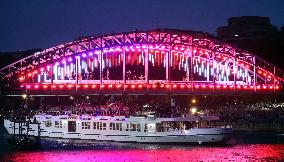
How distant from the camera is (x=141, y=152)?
65312 mm

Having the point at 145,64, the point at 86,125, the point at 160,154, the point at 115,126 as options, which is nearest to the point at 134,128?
the point at 115,126

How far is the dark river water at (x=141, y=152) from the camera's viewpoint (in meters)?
61.3

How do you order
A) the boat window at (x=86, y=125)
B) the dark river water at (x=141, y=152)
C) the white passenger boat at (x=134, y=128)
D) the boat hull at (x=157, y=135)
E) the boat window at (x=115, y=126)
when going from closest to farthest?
the dark river water at (x=141, y=152) < the boat hull at (x=157, y=135) < the white passenger boat at (x=134, y=128) < the boat window at (x=115, y=126) < the boat window at (x=86, y=125)

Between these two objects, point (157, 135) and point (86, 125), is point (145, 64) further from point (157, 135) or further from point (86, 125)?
point (157, 135)

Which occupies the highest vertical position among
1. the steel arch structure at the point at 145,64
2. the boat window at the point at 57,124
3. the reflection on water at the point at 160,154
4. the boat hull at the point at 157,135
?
the steel arch structure at the point at 145,64

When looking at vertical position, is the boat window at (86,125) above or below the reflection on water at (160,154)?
above

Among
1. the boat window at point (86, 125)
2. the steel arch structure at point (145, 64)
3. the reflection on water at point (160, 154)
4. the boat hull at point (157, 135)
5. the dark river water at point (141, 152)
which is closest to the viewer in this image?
the reflection on water at point (160, 154)

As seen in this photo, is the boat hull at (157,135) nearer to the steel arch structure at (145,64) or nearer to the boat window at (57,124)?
the boat window at (57,124)

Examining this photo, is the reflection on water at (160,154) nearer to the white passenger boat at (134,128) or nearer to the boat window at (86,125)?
the white passenger boat at (134,128)

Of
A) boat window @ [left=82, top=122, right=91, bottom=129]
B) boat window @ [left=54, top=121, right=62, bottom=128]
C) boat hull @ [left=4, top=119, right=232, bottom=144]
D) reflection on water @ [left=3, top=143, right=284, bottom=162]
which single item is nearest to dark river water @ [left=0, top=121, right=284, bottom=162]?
reflection on water @ [left=3, top=143, right=284, bottom=162]

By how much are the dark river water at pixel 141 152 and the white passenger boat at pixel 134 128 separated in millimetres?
1077

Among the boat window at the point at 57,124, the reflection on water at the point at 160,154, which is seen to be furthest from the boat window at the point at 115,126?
the boat window at the point at 57,124

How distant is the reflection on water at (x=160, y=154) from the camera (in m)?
61.1

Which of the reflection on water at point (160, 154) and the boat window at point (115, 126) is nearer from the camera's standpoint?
the reflection on water at point (160, 154)
